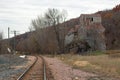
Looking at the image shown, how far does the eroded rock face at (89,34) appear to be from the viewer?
352ft

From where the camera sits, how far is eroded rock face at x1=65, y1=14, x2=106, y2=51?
107 metres

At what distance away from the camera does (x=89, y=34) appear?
110 m

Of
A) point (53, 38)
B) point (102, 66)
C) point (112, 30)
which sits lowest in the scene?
point (102, 66)

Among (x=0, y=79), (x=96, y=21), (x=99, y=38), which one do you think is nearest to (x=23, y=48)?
(x=96, y=21)

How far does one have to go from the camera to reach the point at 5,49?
105 meters

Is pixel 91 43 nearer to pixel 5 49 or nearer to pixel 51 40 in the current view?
pixel 51 40

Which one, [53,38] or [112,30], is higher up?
[112,30]

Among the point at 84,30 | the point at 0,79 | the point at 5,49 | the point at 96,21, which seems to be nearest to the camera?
the point at 0,79

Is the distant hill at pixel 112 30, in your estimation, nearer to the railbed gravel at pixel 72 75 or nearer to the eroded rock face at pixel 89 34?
the eroded rock face at pixel 89 34

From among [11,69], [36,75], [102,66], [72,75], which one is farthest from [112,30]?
[36,75]

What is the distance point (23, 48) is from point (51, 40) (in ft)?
87.3

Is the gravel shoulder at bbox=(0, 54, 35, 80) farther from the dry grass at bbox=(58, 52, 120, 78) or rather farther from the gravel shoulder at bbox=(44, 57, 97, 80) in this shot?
the dry grass at bbox=(58, 52, 120, 78)

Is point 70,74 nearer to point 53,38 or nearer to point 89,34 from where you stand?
point 89,34

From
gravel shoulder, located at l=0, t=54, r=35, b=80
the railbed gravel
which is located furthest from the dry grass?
gravel shoulder, located at l=0, t=54, r=35, b=80
